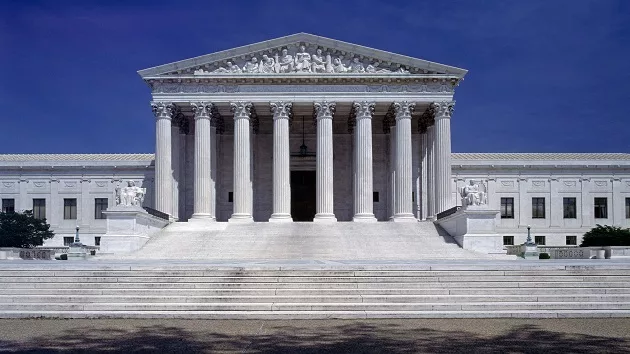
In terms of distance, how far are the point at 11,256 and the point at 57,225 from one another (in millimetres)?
24824

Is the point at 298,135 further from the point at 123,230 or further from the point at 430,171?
the point at 123,230

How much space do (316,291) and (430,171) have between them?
3609cm

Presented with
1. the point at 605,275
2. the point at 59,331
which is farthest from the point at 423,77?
the point at 59,331

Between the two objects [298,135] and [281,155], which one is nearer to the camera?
[281,155]

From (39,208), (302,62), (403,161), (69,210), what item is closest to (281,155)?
(302,62)

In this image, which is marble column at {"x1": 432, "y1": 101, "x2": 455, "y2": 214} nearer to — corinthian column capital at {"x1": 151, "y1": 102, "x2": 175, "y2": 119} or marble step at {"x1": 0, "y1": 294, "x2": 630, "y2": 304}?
corinthian column capital at {"x1": 151, "y1": 102, "x2": 175, "y2": 119}

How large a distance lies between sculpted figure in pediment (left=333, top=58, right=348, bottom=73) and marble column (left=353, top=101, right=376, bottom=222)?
2.83 metres

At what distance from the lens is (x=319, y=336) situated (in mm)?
17266

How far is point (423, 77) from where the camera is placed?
176 feet

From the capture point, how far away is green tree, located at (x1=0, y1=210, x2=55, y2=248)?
55.3m

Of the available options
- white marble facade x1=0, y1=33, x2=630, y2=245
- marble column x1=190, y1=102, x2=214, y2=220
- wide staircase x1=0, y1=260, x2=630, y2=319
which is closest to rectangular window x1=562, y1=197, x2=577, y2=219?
white marble facade x1=0, y1=33, x2=630, y2=245

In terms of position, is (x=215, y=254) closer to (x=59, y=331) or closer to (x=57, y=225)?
(x=59, y=331)

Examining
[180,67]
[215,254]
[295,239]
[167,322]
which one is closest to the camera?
[167,322]

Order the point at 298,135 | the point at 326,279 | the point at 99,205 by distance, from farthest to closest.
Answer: the point at 99,205 → the point at 298,135 → the point at 326,279
